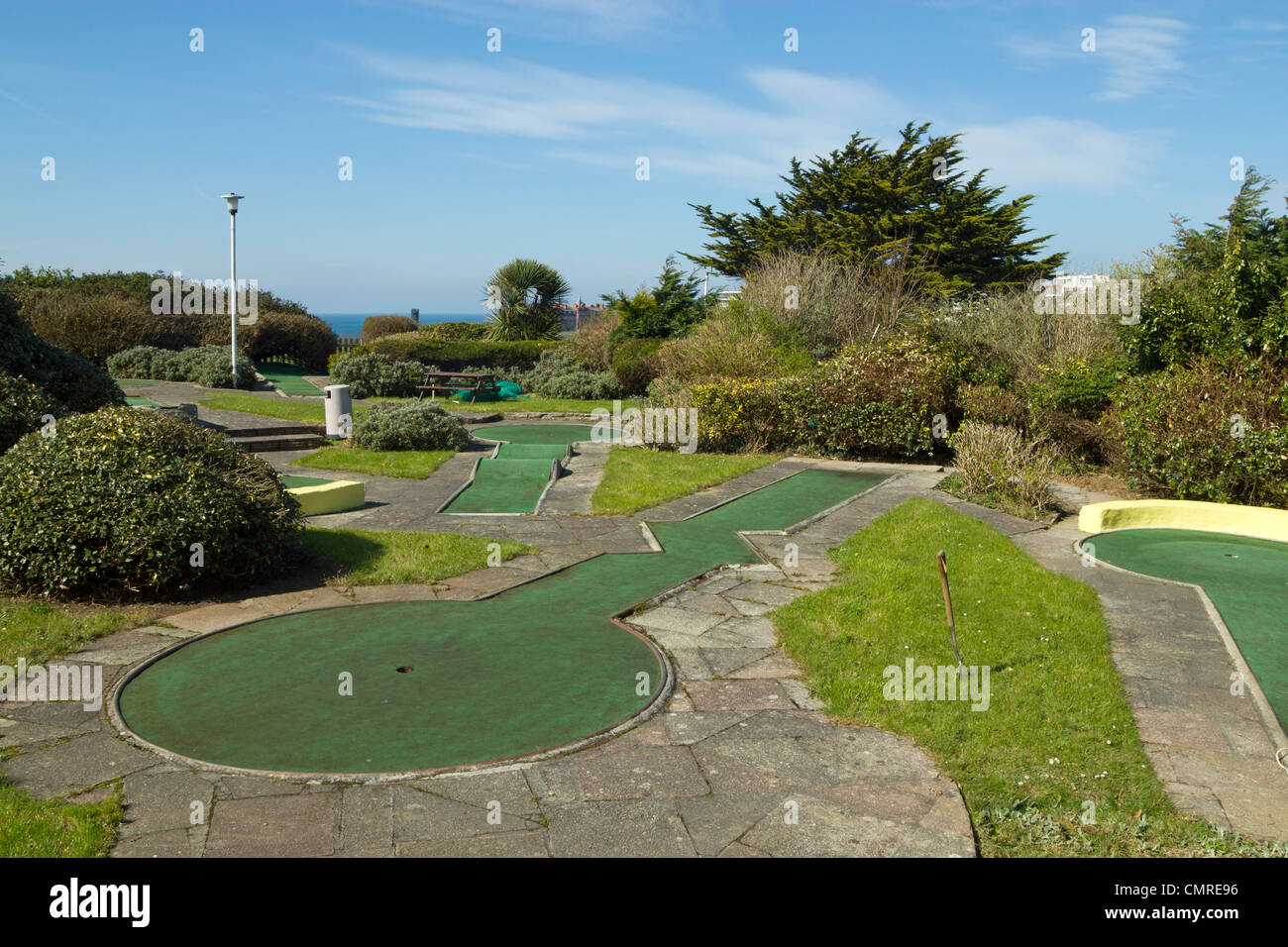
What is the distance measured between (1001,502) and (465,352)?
63.0 ft

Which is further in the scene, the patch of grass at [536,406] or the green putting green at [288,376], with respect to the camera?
the green putting green at [288,376]

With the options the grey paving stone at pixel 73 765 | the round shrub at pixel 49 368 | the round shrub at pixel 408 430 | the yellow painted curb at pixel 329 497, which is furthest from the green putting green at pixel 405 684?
the round shrub at pixel 408 430

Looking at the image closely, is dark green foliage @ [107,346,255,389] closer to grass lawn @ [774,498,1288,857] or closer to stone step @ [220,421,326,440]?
stone step @ [220,421,326,440]

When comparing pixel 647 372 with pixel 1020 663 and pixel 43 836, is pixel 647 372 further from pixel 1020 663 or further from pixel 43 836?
pixel 43 836

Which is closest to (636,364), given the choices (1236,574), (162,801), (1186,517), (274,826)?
(1186,517)

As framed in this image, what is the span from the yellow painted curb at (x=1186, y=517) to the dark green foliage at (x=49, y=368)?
10.9 metres

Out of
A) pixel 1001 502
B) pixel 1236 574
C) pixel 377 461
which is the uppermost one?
pixel 377 461

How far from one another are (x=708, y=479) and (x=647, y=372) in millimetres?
10834

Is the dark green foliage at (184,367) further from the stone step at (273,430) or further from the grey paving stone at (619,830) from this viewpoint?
the grey paving stone at (619,830)

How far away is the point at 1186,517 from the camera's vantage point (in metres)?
10.6

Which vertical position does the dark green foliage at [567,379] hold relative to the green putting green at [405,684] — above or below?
above

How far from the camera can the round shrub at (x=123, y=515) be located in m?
6.48

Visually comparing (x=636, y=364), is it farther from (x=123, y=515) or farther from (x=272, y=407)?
(x=123, y=515)

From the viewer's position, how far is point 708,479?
12891 mm
